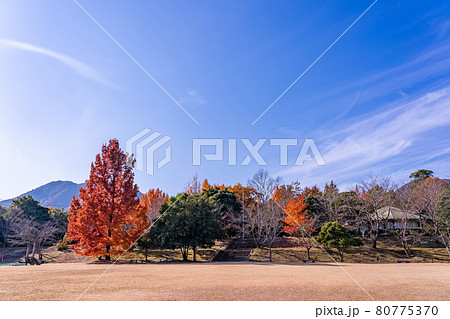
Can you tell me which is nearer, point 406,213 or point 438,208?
point 438,208

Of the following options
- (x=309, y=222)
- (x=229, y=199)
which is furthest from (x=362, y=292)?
(x=229, y=199)

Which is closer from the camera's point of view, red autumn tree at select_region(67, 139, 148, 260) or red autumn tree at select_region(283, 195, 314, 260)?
red autumn tree at select_region(67, 139, 148, 260)

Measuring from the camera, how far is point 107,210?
24562 millimetres

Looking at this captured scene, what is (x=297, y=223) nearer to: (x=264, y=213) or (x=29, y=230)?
(x=264, y=213)

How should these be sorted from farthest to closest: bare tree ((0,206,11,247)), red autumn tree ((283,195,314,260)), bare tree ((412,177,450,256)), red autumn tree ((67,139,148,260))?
1. bare tree ((0,206,11,247))
2. red autumn tree ((283,195,314,260))
3. bare tree ((412,177,450,256))
4. red autumn tree ((67,139,148,260))

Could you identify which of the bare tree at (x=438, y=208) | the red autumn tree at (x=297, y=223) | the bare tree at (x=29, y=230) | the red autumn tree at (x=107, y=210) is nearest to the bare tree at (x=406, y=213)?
the bare tree at (x=438, y=208)

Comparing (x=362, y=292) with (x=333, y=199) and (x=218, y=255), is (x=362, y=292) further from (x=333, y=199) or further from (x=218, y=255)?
(x=333, y=199)

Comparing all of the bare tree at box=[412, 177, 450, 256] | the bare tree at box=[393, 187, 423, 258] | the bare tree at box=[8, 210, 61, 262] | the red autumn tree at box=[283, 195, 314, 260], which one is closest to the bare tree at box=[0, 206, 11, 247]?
the bare tree at box=[8, 210, 61, 262]

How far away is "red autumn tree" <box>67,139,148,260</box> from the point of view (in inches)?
961

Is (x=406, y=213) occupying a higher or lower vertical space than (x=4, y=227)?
higher

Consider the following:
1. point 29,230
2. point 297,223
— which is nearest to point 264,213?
point 297,223

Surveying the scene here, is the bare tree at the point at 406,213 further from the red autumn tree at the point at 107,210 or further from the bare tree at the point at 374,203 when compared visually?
the red autumn tree at the point at 107,210

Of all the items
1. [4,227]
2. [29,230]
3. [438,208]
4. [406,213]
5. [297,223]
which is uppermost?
[438,208]

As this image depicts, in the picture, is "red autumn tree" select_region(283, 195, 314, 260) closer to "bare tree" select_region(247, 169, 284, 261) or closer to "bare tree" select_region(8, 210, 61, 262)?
"bare tree" select_region(247, 169, 284, 261)
